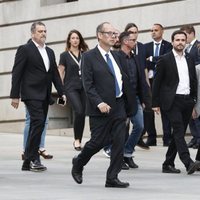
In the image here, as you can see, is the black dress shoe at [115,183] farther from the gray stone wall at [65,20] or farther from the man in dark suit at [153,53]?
the gray stone wall at [65,20]

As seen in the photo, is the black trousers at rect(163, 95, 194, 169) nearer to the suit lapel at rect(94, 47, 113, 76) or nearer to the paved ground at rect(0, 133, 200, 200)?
the paved ground at rect(0, 133, 200, 200)

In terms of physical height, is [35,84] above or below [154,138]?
above

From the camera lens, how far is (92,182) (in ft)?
34.5

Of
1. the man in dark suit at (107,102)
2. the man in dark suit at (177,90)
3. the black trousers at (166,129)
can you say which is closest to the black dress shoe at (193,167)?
the man in dark suit at (177,90)

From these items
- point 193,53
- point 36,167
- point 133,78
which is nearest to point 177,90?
point 133,78

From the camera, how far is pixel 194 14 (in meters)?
17.0

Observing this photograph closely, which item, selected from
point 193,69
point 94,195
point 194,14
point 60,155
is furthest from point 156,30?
point 94,195

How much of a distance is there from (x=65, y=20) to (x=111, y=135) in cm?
972

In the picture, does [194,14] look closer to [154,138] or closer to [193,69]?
[154,138]

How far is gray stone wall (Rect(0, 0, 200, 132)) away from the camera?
17.4m

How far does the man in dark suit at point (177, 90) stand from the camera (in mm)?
11492

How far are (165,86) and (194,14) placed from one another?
5674 mm

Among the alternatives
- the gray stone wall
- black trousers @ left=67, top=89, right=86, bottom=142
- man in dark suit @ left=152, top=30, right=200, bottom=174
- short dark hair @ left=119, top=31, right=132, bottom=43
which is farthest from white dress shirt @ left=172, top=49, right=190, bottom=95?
→ the gray stone wall

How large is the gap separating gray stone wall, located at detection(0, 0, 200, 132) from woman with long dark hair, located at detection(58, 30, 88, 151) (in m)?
3.20
